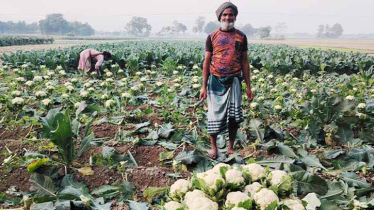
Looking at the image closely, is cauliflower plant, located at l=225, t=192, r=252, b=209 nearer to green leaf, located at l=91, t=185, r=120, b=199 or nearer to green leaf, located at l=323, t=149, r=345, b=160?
green leaf, located at l=91, t=185, r=120, b=199

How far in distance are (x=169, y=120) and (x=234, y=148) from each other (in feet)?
4.24

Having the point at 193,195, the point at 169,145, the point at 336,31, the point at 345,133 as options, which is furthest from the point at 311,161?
the point at 336,31

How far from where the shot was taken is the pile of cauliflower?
141 cm

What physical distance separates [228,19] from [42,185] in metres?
2.37

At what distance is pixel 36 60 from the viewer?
33.9 ft

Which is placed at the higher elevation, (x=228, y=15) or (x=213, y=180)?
(x=228, y=15)

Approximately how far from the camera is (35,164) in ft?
8.39

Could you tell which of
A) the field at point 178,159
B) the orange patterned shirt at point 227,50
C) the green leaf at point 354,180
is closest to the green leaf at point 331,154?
the field at point 178,159

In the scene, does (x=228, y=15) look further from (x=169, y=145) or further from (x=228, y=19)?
(x=169, y=145)

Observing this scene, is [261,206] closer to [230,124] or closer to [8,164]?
[230,124]

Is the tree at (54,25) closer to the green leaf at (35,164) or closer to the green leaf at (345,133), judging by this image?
the green leaf at (35,164)

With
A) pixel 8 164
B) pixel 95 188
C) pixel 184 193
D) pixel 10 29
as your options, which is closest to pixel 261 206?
pixel 184 193

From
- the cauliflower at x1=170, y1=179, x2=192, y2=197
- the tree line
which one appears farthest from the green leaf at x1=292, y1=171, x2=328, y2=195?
the tree line

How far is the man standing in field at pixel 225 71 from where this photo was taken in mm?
3035
